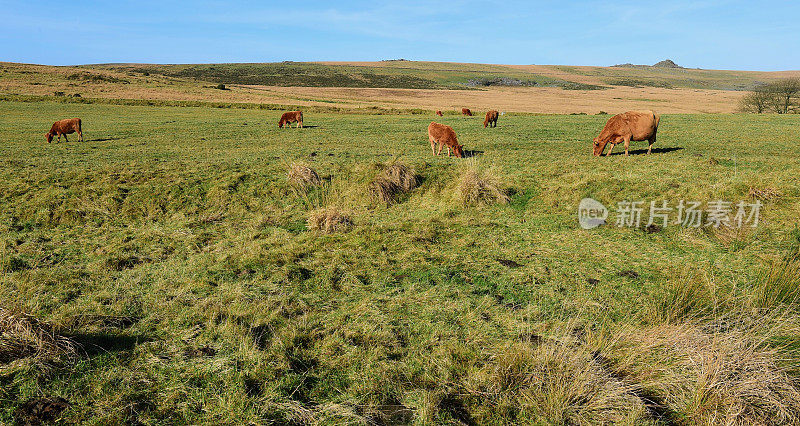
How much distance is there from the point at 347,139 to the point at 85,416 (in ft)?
56.5

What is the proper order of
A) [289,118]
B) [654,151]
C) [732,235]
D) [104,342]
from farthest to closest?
[289,118]
[654,151]
[732,235]
[104,342]

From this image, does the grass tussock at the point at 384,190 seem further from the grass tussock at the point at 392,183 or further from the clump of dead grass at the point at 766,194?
the clump of dead grass at the point at 766,194

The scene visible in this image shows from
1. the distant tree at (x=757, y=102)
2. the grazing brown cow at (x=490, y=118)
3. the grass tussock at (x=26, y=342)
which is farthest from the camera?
the distant tree at (x=757, y=102)

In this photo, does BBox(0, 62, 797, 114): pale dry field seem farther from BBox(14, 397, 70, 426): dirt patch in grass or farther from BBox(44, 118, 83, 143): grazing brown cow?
BBox(14, 397, 70, 426): dirt patch in grass

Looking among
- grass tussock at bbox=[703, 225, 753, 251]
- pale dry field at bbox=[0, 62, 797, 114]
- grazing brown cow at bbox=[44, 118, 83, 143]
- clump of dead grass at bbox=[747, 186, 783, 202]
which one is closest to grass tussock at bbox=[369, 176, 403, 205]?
grass tussock at bbox=[703, 225, 753, 251]

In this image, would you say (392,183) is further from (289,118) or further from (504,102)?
(504,102)

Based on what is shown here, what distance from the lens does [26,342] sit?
398 cm

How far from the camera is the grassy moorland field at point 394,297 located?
3602 millimetres

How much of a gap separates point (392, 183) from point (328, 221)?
8.32ft

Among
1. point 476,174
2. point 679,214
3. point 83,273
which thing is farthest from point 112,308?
point 679,214

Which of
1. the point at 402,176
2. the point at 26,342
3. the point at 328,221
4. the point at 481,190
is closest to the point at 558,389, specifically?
the point at 26,342

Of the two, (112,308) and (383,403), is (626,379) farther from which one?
(112,308)

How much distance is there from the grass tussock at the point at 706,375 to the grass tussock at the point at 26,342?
5.39 meters

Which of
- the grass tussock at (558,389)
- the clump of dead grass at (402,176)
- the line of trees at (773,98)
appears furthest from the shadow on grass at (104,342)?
the line of trees at (773,98)
